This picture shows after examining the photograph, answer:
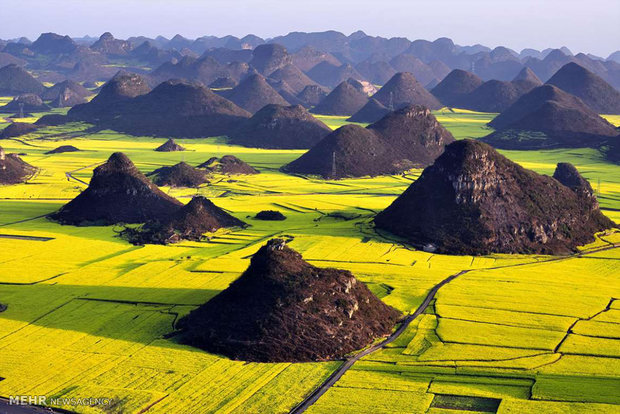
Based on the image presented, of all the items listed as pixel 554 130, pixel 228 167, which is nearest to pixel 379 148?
pixel 228 167

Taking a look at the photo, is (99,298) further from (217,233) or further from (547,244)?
(547,244)

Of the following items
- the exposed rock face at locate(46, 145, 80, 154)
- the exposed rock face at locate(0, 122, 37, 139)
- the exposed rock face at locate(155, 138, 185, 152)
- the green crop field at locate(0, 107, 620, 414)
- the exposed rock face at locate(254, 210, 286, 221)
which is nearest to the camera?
the green crop field at locate(0, 107, 620, 414)

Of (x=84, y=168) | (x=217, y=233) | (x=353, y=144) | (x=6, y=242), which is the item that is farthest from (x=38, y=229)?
(x=353, y=144)

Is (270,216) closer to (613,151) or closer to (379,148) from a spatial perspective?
(379,148)

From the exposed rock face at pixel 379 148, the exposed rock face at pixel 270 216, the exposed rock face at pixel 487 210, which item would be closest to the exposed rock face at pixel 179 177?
the exposed rock face at pixel 379 148

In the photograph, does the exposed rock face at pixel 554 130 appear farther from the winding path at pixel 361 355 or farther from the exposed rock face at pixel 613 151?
the winding path at pixel 361 355

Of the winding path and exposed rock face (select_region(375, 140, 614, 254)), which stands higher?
exposed rock face (select_region(375, 140, 614, 254))

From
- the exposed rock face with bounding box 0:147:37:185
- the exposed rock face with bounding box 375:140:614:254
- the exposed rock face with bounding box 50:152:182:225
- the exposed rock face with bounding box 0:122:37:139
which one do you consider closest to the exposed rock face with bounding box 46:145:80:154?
the exposed rock face with bounding box 0:122:37:139

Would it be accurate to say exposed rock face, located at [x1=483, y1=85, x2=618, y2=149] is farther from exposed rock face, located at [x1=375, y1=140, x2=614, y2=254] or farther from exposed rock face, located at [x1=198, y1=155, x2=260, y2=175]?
exposed rock face, located at [x1=375, y1=140, x2=614, y2=254]
